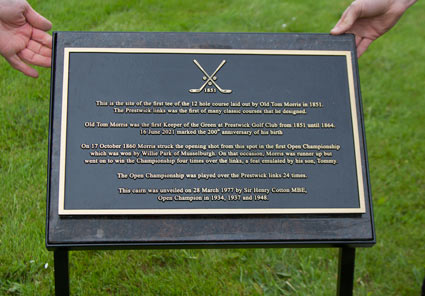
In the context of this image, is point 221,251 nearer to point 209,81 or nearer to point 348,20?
point 209,81

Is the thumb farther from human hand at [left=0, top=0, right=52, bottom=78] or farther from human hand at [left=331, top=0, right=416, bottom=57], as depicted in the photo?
human hand at [left=0, top=0, right=52, bottom=78]

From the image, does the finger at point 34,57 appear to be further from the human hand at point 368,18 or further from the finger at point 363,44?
the finger at point 363,44

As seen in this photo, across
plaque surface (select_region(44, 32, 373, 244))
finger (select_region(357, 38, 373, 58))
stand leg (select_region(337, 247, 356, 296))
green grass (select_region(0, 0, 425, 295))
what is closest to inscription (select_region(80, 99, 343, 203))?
plaque surface (select_region(44, 32, 373, 244))

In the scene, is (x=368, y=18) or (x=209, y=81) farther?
(x=368, y=18)

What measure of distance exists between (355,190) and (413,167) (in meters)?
2.04

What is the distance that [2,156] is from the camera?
370 centimetres

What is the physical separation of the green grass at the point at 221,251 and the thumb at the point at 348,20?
157cm

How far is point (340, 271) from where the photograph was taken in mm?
2447

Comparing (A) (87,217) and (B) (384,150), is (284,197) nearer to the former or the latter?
(A) (87,217)

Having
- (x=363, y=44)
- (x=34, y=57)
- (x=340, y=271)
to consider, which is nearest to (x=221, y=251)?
(x=340, y=271)

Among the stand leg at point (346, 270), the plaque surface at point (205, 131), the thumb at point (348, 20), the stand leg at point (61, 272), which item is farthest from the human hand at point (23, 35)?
the stand leg at point (346, 270)

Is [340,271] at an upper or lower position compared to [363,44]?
lower

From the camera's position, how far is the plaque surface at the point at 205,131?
224 cm

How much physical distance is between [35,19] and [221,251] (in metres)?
1.97
